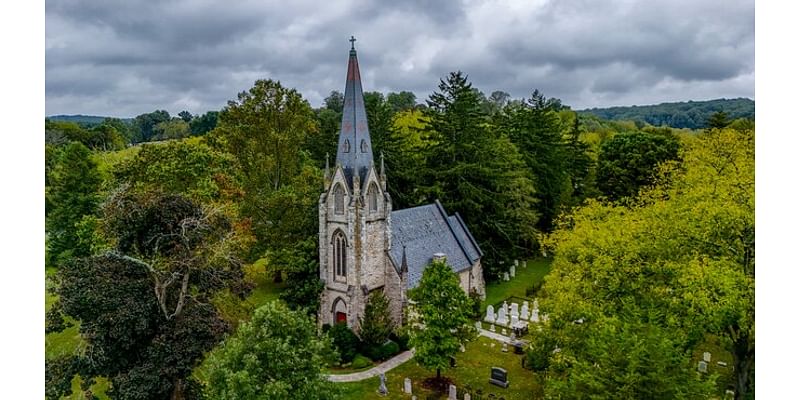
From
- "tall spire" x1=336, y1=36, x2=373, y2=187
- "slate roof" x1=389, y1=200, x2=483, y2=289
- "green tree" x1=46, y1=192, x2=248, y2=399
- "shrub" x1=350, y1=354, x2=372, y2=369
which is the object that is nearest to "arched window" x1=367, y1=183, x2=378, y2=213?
"tall spire" x1=336, y1=36, x2=373, y2=187

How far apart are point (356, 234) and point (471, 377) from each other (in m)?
8.40

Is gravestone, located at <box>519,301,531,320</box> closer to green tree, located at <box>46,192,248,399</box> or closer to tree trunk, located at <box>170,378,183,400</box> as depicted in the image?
green tree, located at <box>46,192,248,399</box>

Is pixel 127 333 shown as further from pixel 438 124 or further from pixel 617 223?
pixel 438 124

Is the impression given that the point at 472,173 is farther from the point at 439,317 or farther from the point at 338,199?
the point at 439,317

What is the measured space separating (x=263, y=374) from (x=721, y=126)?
3838 centimetres

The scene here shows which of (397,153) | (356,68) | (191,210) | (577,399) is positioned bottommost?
(577,399)

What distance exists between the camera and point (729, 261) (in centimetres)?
1689

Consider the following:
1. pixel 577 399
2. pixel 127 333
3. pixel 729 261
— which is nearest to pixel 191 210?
pixel 127 333

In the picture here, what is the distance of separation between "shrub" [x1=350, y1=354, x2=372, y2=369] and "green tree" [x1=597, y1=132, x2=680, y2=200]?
27.5 m

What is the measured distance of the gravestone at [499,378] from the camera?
21906 millimetres

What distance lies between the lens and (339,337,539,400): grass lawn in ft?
70.7

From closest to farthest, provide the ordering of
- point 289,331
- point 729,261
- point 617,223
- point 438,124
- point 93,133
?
point 289,331, point 729,261, point 617,223, point 438,124, point 93,133

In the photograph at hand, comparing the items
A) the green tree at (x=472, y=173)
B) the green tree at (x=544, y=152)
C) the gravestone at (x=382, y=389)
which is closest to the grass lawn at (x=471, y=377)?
the gravestone at (x=382, y=389)

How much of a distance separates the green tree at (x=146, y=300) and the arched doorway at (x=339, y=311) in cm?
890
